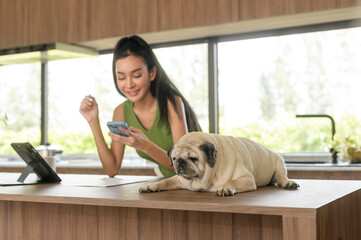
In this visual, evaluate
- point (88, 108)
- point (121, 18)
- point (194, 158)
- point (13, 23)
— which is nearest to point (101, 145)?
point (88, 108)

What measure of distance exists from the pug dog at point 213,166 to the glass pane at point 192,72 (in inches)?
88.1

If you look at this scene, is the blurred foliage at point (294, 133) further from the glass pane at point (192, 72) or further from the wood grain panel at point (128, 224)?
the wood grain panel at point (128, 224)

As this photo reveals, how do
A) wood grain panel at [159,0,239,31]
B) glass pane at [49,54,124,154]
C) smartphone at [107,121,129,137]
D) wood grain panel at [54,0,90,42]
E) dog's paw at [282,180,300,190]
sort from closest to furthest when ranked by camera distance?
dog's paw at [282,180,300,190]
smartphone at [107,121,129,137]
wood grain panel at [159,0,239,31]
wood grain panel at [54,0,90,42]
glass pane at [49,54,124,154]

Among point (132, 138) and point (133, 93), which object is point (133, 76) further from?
point (132, 138)

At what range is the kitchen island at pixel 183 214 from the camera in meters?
1.15

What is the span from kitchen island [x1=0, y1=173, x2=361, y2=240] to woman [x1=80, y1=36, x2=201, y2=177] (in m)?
0.46

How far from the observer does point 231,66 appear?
3.73m

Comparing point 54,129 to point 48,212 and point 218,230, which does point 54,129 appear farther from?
point 218,230

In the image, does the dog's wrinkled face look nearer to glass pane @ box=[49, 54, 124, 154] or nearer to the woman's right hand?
the woman's right hand

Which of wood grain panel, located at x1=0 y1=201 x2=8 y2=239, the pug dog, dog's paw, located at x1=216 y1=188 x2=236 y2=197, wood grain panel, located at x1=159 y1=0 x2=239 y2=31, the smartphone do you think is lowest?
wood grain panel, located at x1=0 y1=201 x2=8 y2=239

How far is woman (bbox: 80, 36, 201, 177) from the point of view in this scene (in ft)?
7.08

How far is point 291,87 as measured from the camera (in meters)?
3.50

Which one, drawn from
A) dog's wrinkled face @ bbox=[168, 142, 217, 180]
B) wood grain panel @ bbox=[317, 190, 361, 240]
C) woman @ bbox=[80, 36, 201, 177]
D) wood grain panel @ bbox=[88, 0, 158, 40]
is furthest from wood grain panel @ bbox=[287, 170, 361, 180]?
dog's wrinkled face @ bbox=[168, 142, 217, 180]

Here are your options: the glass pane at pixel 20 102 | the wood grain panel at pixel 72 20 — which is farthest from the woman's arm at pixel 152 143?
the glass pane at pixel 20 102
